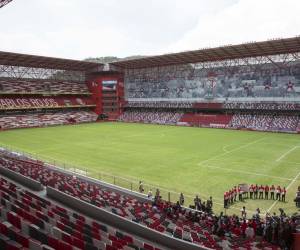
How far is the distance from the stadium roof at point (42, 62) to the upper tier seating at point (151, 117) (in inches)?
602

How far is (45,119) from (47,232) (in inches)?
2616

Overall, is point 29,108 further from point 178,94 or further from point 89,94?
point 178,94

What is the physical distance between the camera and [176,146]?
4009cm

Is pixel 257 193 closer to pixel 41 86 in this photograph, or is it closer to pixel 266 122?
pixel 266 122

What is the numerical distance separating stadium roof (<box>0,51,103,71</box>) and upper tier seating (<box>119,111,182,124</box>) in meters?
15.3

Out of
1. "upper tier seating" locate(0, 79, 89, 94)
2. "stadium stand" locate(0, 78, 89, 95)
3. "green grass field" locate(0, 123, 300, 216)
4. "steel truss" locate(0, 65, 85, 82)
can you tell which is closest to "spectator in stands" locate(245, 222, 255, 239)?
"green grass field" locate(0, 123, 300, 216)

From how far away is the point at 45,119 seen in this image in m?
71.0

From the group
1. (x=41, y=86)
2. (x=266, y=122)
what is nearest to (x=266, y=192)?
(x=266, y=122)

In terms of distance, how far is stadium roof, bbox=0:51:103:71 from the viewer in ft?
206

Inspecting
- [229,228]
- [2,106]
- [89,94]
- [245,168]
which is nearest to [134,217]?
[229,228]

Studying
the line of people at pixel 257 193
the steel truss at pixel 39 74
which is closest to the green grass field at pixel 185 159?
the line of people at pixel 257 193

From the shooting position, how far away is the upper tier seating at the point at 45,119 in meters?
64.4

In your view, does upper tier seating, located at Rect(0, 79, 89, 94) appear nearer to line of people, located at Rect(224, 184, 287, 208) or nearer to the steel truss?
the steel truss

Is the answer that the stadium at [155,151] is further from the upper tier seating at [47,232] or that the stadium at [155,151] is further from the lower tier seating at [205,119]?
the lower tier seating at [205,119]
